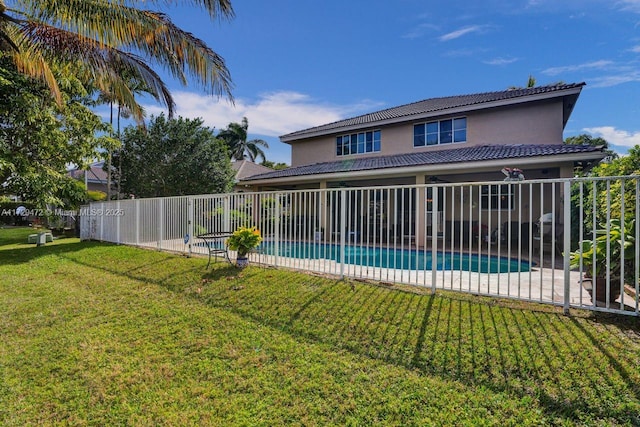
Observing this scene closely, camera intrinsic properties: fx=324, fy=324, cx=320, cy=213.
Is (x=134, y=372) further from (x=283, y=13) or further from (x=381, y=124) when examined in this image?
(x=381, y=124)

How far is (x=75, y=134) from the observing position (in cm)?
1416

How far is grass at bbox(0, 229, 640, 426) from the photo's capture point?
10.4 ft

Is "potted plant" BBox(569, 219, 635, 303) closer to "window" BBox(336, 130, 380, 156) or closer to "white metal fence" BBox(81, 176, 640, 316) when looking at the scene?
"white metal fence" BBox(81, 176, 640, 316)

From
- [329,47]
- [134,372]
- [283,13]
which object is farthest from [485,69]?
[134,372]

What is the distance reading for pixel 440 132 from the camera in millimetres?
17406

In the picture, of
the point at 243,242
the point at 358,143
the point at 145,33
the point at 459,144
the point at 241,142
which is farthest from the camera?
the point at 241,142

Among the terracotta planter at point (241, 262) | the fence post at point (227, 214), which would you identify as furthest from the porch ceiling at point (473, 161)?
the terracotta planter at point (241, 262)

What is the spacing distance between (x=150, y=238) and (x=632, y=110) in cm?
2565

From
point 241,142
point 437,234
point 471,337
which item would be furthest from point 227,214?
point 241,142

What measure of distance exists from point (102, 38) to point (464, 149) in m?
15.0

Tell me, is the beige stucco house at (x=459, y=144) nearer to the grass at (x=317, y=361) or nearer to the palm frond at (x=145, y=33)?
the palm frond at (x=145, y=33)

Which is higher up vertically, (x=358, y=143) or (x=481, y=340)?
(x=358, y=143)

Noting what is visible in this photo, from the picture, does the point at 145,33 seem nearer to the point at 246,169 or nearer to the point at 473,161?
the point at 473,161

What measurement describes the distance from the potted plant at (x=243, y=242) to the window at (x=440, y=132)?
12.9 meters
